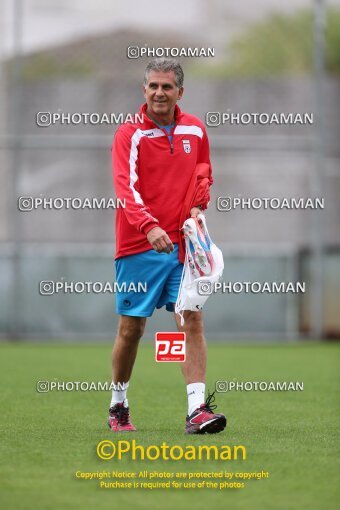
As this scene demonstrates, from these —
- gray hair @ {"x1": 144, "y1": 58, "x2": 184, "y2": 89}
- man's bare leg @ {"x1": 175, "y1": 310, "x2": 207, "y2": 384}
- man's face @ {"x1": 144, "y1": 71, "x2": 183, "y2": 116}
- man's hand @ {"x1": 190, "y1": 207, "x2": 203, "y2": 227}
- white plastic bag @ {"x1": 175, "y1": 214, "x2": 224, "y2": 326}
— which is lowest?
man's bare leg @ {"x1": 175, "y1": 310, "x2": 207, "y2": 384}

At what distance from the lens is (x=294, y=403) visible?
875 centimetres

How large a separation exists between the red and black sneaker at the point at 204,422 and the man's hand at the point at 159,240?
0.86 metres

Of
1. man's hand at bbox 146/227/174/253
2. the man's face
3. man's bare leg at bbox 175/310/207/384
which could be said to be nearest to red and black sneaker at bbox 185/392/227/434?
man's bare leg at bbox 175/310/207/384

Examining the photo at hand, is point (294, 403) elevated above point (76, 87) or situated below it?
below

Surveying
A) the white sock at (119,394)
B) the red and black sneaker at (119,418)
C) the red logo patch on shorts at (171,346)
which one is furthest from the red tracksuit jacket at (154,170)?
the red and black sneaker at (119,418)

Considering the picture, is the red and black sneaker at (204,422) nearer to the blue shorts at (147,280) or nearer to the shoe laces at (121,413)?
the shoe laces at (121,413)

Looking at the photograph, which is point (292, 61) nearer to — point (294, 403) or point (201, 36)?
point (201, 36)

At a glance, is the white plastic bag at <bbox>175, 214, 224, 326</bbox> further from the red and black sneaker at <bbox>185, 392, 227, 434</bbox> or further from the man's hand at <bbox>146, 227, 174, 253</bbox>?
the red and black sneaker at <bbox>185, 392, 227, 434</bbox>

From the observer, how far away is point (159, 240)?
257 inches

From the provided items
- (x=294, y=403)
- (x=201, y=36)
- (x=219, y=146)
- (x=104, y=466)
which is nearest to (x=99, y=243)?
(x=219, y=146)

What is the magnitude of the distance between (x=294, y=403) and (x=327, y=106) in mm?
8513

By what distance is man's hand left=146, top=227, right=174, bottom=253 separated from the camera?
652 centimetres

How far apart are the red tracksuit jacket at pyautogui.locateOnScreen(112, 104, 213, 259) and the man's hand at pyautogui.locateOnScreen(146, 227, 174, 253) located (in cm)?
24

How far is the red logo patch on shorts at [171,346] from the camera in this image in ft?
22.3
